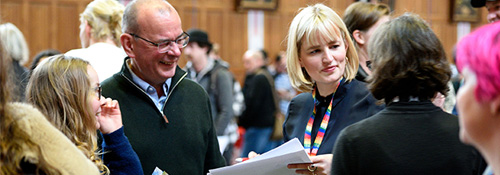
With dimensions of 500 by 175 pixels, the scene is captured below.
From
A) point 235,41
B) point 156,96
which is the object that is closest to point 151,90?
point 156,96

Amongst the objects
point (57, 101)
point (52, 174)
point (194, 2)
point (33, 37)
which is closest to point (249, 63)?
point (194, 2)

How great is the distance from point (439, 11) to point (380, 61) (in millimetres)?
12494

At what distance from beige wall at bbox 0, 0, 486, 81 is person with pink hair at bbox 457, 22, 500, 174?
5753mm

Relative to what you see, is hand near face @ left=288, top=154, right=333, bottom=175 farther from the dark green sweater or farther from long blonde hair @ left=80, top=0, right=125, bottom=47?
long blonde hair @ left=80, top=0, right=125, bottom=47

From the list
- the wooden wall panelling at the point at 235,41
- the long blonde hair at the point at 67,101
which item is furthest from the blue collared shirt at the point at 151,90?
the wooden wall panelling at the point at 235,41

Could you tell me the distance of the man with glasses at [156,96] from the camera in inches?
105

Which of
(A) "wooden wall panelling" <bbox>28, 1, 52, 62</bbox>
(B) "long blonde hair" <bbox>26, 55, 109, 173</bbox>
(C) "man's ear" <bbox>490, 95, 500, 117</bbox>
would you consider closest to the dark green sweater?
(B) "long blonde hair" <bbox>26, 55, 109, 173</bbox>

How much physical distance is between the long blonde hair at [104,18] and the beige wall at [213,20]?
149 inches

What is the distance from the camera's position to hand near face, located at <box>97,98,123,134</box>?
2344mm

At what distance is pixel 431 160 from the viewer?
6.10 ft

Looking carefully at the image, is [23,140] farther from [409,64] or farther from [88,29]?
[88,29]

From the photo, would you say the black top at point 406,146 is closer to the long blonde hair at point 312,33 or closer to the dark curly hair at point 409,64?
the dark curly hair at point 409,64

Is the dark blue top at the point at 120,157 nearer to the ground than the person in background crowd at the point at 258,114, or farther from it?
farther from it

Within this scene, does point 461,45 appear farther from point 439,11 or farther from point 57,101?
point 439,11
